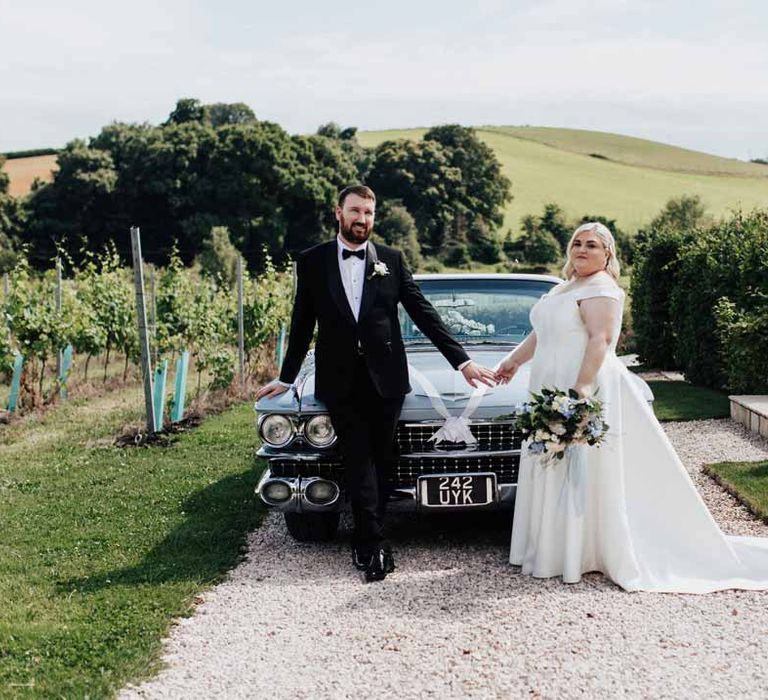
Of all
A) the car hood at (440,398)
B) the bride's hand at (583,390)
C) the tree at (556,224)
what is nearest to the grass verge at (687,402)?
the car hood at (440,398)

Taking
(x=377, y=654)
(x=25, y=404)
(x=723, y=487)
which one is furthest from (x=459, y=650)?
(x=25, y=404)

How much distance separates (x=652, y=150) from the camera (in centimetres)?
9344

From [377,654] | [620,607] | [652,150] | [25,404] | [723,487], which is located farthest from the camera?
[652,150]

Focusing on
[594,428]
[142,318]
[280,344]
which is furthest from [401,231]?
[594,428]

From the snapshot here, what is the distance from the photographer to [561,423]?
5516 millimetres

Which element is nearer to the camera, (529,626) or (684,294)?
(529,626)

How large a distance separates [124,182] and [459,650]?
57.2 metres

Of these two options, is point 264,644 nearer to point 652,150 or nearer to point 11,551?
point 11,551

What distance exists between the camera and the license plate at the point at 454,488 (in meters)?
6.13

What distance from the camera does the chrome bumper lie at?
20.3ft

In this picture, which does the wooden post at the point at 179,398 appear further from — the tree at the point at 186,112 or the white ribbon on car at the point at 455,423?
the tree at the point at 186,112

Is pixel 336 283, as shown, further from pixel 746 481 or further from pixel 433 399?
pixel 746 481

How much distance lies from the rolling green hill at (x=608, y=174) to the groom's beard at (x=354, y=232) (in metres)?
60.7

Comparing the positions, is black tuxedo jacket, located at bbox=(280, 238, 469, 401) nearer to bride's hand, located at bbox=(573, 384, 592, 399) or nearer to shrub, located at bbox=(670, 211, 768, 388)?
bride's hand, located at bbox=(573, 384, 592, 399)
